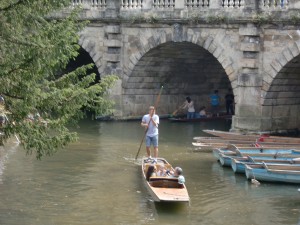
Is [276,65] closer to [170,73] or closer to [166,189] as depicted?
[170,73]

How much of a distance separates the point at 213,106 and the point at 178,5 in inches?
301

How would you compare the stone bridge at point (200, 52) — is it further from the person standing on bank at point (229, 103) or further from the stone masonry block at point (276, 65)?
the person standing on bank at point (229, 103)

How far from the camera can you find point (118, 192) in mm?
20438

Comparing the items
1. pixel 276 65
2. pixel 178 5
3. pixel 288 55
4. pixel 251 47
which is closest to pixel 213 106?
pixel 178 5

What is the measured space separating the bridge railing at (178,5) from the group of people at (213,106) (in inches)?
208

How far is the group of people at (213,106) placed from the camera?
35.6 m

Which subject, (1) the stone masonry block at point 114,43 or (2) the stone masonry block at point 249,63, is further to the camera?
(1) the stone masonry block at point 114,43

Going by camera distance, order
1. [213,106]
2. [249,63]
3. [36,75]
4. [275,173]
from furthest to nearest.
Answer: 1. [213,106]
2. [249,63]
3. [275,173]
4. [36,75]

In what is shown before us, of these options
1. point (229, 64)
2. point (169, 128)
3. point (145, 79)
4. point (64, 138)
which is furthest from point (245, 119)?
point (64, 138)

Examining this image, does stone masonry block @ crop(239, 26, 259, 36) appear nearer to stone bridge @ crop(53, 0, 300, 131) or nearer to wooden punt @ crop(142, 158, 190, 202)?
stone bridge @ crop(53, 0, 300, 131)

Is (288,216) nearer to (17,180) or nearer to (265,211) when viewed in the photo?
(265,211)

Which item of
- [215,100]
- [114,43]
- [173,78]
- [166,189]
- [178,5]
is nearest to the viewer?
[166,189]

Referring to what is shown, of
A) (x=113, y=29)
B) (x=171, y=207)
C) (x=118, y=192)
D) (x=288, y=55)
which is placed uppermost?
(x=113, y=29)

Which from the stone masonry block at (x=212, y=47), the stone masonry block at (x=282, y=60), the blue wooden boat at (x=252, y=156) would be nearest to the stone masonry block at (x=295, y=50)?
the stone masonry block at (x=282, y=60)
